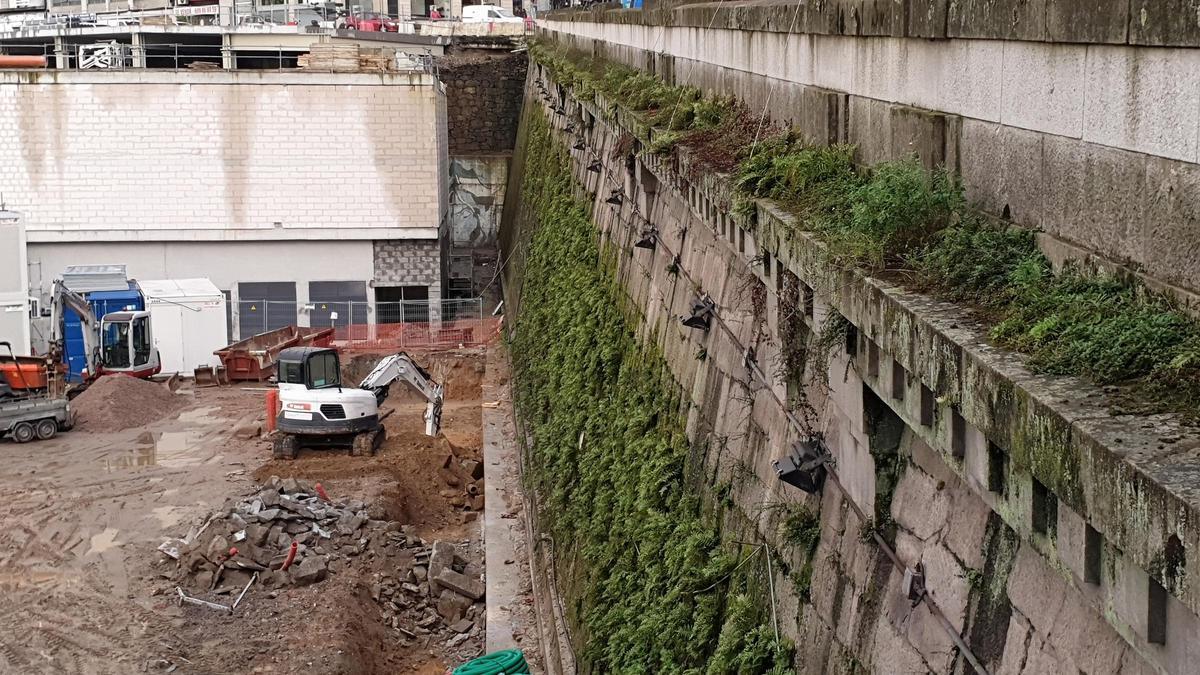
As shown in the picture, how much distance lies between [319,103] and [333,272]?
5.32 m

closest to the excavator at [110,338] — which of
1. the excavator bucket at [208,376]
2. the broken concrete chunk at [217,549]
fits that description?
the excavator bucket at [208,376]

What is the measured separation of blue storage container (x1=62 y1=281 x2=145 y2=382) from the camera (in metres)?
39.2

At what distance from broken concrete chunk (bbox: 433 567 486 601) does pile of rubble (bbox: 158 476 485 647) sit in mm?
15

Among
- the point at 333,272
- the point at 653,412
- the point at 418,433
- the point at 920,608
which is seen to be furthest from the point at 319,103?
the point at 920,608

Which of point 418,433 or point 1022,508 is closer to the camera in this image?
point 1022,508

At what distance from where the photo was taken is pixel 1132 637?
4402mm

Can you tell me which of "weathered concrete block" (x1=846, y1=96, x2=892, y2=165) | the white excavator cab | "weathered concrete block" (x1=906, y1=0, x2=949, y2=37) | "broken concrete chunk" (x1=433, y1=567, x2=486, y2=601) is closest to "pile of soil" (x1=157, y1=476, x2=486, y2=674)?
"broken concrete chunk" (x1=433, y1=567, x2=486, y2=601)

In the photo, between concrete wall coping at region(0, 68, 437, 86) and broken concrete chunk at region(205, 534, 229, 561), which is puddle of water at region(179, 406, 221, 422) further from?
broken concrete chunk at region(205, 534, 229, 561)

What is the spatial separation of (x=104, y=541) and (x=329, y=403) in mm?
6100

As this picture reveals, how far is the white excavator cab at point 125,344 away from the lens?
3806 cm

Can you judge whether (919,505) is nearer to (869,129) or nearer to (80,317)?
(869,129)

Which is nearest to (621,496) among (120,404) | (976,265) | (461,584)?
(976,265)

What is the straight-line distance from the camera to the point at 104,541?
24609 millimetres

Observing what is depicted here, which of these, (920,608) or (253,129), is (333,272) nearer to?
(253,129)
